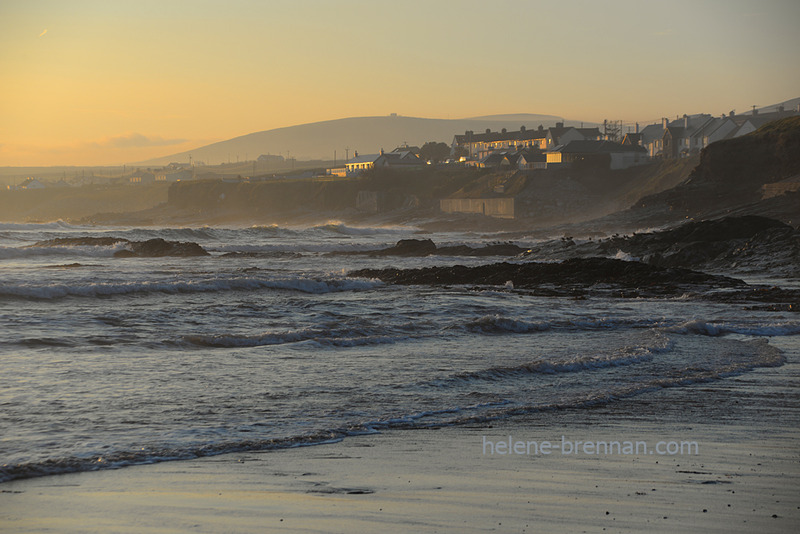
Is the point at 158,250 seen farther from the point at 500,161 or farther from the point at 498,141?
the point at 498,141

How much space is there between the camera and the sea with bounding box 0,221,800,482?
7.71m

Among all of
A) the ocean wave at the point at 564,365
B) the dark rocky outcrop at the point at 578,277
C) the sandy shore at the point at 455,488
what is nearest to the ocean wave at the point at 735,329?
the ocean wave at the point at 564,365

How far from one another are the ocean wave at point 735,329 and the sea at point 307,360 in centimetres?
5

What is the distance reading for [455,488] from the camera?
5910 mm

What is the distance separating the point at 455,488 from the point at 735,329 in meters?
10.7

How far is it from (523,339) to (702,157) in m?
52.7

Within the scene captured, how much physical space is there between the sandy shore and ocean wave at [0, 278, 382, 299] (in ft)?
55.3

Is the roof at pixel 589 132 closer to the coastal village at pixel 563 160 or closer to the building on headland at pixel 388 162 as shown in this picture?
the coastal village at pixel 563 160

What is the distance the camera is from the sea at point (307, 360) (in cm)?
771

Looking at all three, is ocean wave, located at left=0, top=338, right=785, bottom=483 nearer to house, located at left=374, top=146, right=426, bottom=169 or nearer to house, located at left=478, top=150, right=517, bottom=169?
house, located at left=478, top=150, right=517, bottom=169

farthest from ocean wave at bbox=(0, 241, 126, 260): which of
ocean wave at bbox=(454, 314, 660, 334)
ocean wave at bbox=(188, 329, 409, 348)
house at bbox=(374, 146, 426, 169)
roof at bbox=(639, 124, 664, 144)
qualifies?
roof at bbox=(639, 124, 664, 144)

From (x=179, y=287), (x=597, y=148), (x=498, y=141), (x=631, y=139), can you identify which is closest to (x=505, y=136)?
(x=498, y=141)

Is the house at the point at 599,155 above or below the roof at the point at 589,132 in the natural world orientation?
below

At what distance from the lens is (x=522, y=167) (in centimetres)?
10006
